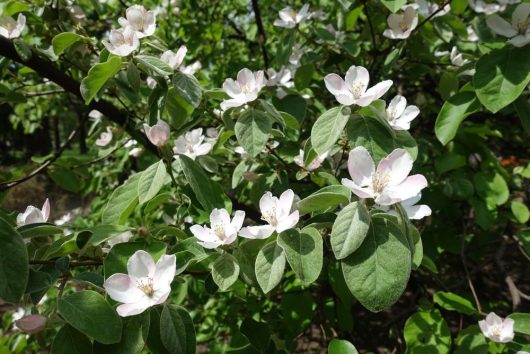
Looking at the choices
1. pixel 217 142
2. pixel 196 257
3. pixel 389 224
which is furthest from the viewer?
pixel 217 142

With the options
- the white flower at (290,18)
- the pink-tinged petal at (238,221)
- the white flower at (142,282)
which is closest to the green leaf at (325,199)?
the pink-tinged petal at (238,221)

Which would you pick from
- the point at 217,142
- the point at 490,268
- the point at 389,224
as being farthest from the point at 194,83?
the point at 490,268

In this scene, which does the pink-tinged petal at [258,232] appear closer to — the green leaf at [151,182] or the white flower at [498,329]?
the green leaf at [151,182]

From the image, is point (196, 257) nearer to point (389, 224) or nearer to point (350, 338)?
point (389, 224)

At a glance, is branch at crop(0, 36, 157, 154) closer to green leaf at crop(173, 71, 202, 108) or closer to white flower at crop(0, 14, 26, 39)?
white flower at crop(0, 14, 26, 39)

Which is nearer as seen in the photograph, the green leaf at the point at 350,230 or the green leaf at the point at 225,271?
the green leaf at the point at 350,230

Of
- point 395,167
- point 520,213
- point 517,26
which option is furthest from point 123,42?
point 520,213

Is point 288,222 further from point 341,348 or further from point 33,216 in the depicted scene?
point 33,216
